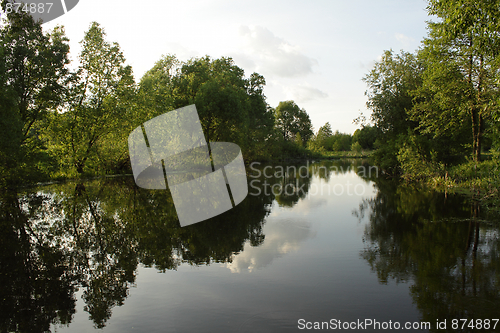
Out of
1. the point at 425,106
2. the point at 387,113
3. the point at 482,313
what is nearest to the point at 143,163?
the point at 387,113

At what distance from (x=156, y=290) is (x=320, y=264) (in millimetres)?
3258

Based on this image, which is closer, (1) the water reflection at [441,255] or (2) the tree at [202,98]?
(1) the water reflection at [441,255]

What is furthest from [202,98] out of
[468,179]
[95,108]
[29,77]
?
[468,179]

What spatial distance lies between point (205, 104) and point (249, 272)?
27935mm

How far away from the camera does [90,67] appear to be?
31.1 m

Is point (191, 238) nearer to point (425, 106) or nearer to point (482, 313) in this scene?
point (482, 313)

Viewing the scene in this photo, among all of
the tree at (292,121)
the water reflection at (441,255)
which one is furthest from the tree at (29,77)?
the tree at (292,121)

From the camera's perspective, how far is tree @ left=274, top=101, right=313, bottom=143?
3676 inches

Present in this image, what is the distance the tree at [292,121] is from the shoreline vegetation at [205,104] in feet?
159

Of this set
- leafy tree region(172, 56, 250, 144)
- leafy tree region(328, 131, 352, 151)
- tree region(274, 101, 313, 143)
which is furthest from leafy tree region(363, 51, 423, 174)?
leafy tree region(328, 131, 352, 151)

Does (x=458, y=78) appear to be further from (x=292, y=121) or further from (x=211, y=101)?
(x=292, y=121)

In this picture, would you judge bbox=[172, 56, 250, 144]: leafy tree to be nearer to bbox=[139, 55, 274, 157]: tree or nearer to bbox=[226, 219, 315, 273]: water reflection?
bbox=[139, 55, 274, 157]: tree

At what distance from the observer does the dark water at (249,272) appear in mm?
4637

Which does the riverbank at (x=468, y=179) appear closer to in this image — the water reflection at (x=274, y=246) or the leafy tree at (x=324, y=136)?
the water reflection at (x=274, y=246)
